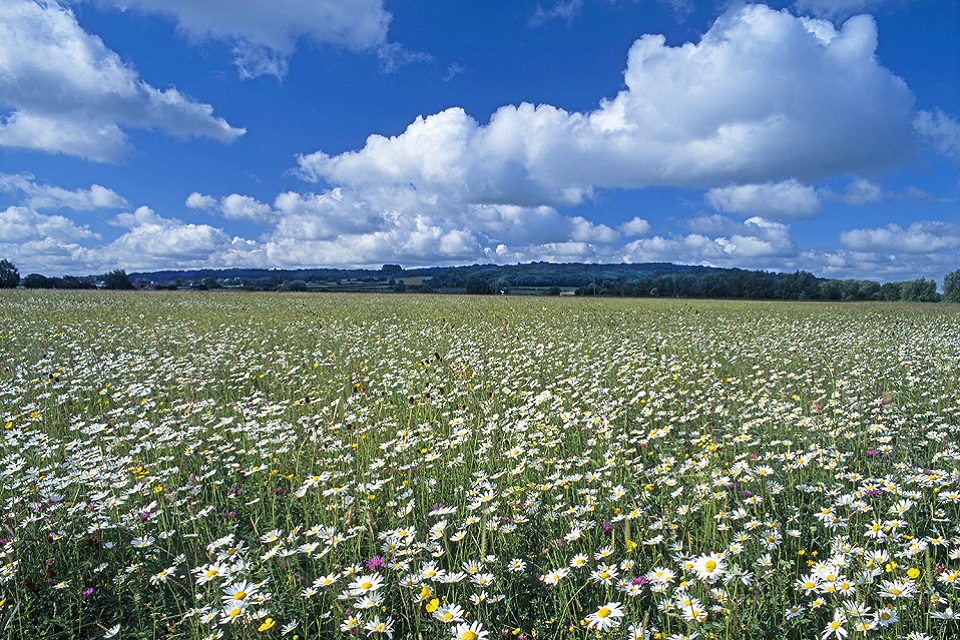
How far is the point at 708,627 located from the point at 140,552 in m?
3.41

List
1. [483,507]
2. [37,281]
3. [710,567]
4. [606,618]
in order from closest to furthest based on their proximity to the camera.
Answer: [606,618], [710,567], [483,507], [37,281]

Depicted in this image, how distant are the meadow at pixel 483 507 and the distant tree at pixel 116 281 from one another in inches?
2730

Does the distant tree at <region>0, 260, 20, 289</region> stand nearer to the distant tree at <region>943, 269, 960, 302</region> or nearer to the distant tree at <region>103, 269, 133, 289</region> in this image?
the distant tree at <region>103, 269, 133, 289</region>

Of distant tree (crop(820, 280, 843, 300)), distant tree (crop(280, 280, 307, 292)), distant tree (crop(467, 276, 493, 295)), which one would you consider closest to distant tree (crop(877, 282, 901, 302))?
distant tree (crop(820, 280, 843, 300))

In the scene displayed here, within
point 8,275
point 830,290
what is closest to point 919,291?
point 830,290

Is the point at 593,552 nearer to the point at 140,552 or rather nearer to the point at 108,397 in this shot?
the point at 140,552

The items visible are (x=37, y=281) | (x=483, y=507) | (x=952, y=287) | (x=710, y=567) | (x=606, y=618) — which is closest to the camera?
(x=606, y=618)

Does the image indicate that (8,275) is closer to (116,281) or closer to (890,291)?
(116,281)

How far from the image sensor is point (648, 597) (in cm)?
285

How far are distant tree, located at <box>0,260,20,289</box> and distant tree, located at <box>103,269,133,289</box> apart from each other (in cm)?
955

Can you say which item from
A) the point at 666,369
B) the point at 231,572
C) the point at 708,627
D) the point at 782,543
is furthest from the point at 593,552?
the point at 666,369

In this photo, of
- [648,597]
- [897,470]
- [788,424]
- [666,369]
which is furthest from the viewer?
[666,369]

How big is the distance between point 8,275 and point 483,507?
88420mm

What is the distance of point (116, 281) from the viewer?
66.8m
